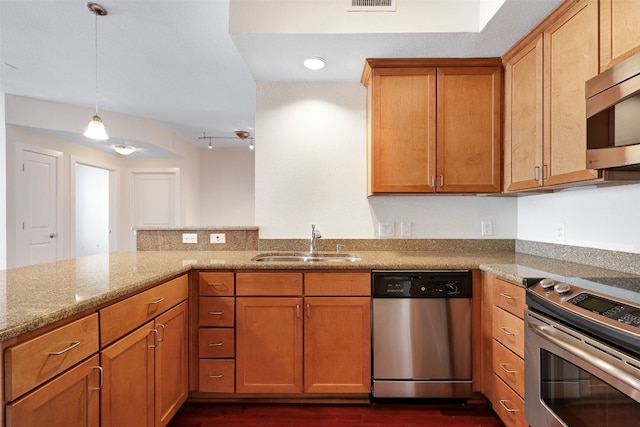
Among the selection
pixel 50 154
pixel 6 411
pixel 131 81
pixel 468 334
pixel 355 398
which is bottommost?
pixel 355 398

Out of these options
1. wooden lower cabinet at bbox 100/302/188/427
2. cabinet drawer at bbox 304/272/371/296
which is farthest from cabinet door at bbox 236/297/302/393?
→ wooden lower cabinet at bbox 100/302/188/427

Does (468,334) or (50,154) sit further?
(50,154)

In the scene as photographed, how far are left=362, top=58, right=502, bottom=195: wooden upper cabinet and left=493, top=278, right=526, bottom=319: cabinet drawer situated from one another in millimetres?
742

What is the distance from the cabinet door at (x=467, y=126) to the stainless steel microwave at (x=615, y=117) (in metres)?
0.80

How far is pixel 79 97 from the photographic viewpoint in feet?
12.5

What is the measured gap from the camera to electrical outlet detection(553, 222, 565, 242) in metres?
2.10

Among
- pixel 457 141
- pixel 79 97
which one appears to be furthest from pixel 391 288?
pixel 79 97

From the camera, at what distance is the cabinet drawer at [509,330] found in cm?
158

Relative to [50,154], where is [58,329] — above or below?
below

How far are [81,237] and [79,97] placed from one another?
3474 mm

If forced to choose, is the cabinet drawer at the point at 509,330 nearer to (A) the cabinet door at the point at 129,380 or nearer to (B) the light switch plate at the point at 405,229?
(B) the light switch plate at the point at 405,229

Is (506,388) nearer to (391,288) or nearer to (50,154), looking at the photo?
(391,288)

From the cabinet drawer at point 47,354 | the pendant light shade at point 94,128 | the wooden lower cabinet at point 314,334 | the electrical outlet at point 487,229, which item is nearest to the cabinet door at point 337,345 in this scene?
the wooden lower cabinet at point 314,334

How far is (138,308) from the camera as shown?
145 centimetres
